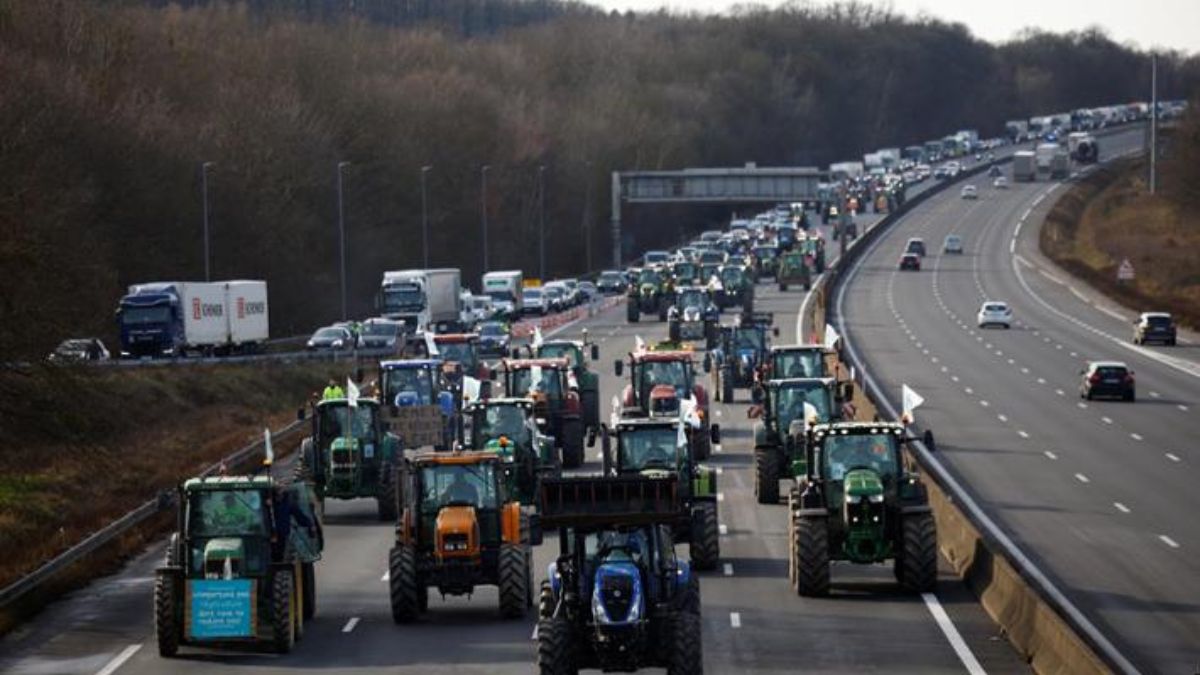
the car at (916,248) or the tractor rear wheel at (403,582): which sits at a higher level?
the tractor rear wheel at (403,582)

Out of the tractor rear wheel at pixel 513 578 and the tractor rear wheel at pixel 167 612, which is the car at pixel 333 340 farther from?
the tractor rear wheel at pixel 167 612

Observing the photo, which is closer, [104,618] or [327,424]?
[104,618]

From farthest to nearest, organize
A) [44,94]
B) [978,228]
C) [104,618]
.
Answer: [978,228] < [44,94] < [104,618]

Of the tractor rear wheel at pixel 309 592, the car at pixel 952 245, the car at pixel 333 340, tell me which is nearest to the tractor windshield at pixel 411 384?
the tractor rear wheel at pixel 309 592

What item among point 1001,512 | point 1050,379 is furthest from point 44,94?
point 1001,512

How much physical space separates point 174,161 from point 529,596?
74.4m

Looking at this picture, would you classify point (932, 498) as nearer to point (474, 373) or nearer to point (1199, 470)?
point (1199, 470)

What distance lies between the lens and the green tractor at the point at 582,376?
58.9 meters

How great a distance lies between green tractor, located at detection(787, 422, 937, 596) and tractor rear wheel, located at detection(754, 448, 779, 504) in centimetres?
1125

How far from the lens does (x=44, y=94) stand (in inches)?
3519

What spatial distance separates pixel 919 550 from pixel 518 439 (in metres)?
11.0

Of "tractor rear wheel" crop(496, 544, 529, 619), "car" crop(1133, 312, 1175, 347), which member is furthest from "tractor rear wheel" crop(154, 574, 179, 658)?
"car" crop(1133, 312, 1175, 347)

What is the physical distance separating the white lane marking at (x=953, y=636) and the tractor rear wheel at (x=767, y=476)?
470 inches

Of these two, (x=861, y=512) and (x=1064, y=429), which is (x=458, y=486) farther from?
(x=1064, y=429)
